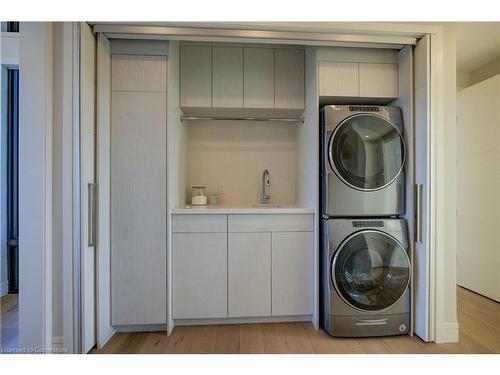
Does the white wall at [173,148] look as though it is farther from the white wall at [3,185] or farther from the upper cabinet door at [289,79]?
the white wall at [3,185]

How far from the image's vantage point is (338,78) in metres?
2.04

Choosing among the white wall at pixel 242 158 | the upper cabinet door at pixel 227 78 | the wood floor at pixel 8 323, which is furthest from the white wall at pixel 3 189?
the upper cabinet door at pixel 227 78

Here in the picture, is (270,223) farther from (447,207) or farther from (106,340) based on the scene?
(106,340)

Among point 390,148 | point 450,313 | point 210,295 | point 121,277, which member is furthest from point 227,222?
point 450,313

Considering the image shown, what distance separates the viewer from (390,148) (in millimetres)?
1974

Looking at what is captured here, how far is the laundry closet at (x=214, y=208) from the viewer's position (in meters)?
1.88

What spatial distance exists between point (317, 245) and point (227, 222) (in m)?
0.73

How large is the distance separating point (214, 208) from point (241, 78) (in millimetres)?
1187

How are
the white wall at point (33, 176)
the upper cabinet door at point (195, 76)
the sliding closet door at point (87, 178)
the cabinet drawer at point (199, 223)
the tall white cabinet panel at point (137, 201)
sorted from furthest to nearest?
the upper cabinet door at point (195, 76)
the cabinet drawer at point (199, 223)
the tall white cabinet panel at point (137, 201)
the sliding closet door at point (87, 178)
the white wall at point (33, 176)

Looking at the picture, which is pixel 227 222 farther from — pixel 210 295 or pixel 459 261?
pixel 459 261

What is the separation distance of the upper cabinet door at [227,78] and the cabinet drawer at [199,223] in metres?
1.00

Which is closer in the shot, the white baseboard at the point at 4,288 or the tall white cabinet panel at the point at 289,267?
the tall white cabinet panel at the point at 289,267

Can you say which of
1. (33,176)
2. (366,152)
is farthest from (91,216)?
(366,152)

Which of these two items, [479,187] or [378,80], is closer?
[378,80]
